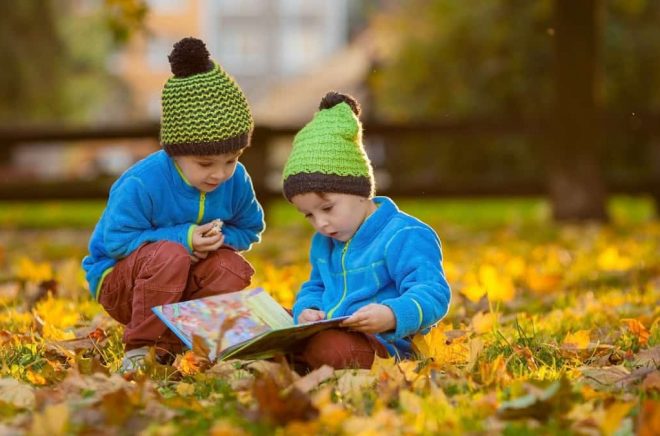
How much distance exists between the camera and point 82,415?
8.86ft

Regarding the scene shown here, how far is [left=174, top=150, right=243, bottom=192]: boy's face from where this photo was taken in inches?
146

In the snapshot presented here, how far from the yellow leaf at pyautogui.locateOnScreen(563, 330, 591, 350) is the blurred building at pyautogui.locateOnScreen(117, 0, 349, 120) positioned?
52.0 meters

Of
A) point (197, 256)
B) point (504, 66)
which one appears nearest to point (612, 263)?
point (197, 256)

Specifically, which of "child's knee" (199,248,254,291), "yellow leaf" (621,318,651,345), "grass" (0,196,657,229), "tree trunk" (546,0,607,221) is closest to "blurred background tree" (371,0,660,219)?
"grass" (0,196,657,229)

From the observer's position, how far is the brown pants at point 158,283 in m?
3.69

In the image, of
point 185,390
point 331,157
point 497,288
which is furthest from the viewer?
point 497,288

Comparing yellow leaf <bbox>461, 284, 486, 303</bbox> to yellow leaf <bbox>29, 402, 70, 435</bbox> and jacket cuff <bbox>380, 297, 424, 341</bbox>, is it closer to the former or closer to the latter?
jacket cuff <bbox>380, 297, 424, 341</bbox>

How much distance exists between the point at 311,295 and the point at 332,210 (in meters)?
0.35

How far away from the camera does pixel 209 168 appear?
3725 millimetres

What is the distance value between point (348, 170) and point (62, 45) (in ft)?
65.0

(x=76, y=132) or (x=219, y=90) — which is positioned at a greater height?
(x=219, y=90)

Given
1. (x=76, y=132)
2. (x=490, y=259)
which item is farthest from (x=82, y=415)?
(x=76, y=132)

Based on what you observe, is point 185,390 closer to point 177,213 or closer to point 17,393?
point 17,393

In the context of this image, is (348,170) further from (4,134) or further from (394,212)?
(4,134)
